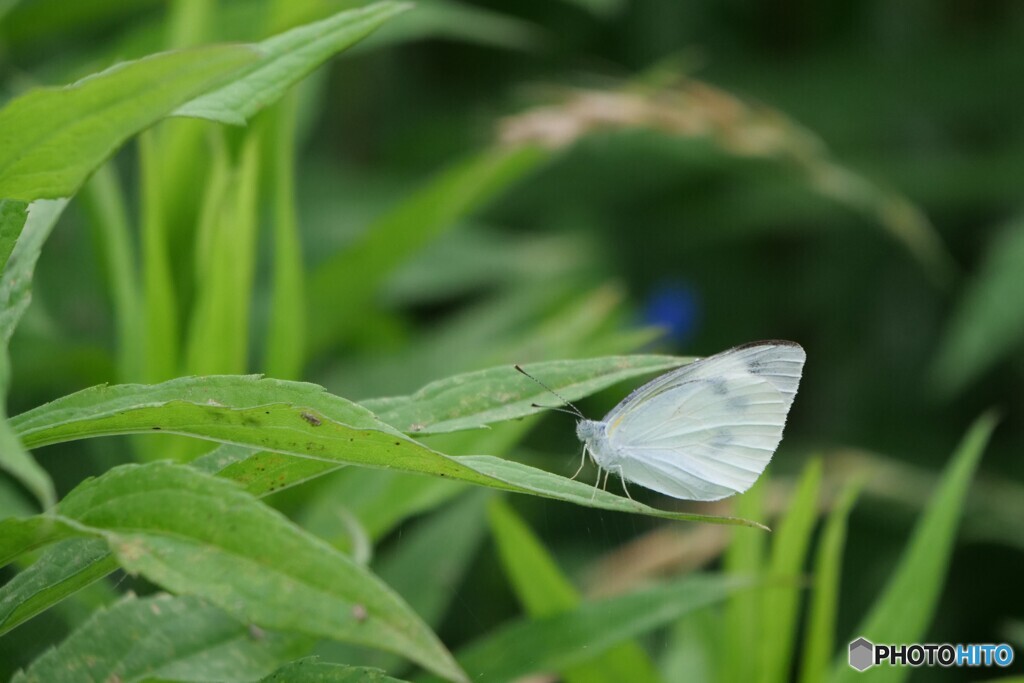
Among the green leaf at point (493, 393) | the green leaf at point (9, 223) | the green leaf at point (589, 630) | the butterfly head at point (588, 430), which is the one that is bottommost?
the green leaf at point (589, 630)

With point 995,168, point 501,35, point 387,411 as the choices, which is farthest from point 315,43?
Result: point 995,168

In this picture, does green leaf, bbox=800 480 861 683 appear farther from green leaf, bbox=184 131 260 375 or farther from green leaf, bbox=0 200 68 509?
green leaf, bbox=0 200 68 509

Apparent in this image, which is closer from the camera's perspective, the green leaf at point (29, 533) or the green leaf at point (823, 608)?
the green leaf at point (29, 533)

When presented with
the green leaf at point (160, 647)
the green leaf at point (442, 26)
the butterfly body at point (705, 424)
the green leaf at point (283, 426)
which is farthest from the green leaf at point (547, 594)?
the green leaf at point (442, 26)

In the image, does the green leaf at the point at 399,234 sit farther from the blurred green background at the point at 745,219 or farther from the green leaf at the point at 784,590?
the green leaf at the point at 784,590

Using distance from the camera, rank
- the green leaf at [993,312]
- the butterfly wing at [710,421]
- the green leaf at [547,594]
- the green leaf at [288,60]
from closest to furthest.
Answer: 1. the green leaf at [288,60]
2. the butterfly wing at [710,421]
3. the green leaf at [547,594]
4. the green leaf at [993,312]

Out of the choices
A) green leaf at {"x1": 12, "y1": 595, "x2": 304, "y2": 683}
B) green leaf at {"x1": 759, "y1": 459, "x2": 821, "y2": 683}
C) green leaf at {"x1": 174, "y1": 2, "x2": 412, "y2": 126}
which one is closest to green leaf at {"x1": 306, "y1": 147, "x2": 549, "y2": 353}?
green leaf at {"x1": 759, "y1": 459, "x2": 821, "y2": 683}
